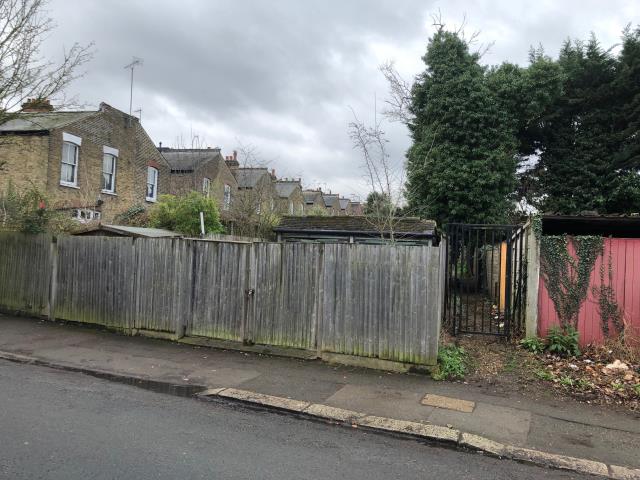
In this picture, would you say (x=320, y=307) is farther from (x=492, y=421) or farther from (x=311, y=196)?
(x=311, y=196)

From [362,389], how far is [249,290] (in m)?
3.04

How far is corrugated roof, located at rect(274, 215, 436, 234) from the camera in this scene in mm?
17188

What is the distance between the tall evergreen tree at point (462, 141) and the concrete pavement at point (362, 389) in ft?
44.8

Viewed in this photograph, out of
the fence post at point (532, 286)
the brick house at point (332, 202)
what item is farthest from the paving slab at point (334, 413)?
the brick house at point (332, 202)

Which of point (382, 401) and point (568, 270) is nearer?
point (382, 401)

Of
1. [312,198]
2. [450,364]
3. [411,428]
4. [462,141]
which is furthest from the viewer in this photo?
[312,198]

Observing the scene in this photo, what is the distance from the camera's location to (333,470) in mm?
4113

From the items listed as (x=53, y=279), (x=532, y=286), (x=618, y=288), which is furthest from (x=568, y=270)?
(x=53, y=279)

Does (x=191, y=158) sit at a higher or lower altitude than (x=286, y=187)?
lower

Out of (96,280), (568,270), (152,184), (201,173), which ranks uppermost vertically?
(201,173)

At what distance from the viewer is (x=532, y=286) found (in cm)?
862

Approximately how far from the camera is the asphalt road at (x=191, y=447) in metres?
3.94

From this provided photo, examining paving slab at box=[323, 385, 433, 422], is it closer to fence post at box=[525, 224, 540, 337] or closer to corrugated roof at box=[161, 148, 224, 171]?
fence post at box=[525, 224, 540, 337]

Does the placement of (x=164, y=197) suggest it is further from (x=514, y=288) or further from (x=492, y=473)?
(x=492, y=473)
